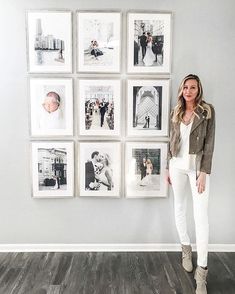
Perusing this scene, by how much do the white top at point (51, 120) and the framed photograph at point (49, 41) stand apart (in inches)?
14.2

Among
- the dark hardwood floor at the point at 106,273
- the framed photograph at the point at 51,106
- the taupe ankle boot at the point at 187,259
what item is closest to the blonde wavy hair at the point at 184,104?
the framed photograph at the point at 51,106

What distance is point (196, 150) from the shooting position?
2342 millimetres

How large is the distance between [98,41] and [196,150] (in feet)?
4.10

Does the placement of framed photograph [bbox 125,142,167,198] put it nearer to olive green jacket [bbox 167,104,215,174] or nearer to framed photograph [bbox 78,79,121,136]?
framed photograph [bbox 78,79,121,136]

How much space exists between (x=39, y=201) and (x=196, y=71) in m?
1.82

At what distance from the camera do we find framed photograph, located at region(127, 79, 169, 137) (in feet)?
9.11

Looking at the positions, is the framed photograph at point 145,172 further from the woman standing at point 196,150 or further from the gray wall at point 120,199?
the woman standing at point 196,150

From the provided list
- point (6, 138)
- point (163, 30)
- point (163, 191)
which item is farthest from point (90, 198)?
point (163, 30)

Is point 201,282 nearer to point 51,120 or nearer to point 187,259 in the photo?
point 187,259

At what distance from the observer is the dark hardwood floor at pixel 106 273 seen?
7.77 feet

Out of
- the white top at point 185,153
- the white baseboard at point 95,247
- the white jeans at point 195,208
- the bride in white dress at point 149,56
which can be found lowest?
the white baseboard at point 95,247

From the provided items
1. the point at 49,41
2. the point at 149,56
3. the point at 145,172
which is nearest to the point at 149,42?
the point at 149,56

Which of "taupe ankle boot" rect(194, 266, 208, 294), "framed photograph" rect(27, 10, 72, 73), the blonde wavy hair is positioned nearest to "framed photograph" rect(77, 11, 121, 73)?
"framed photograph" rect(27, 10, 72, 73)

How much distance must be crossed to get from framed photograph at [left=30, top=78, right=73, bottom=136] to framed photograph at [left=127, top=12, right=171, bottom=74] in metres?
0.60
